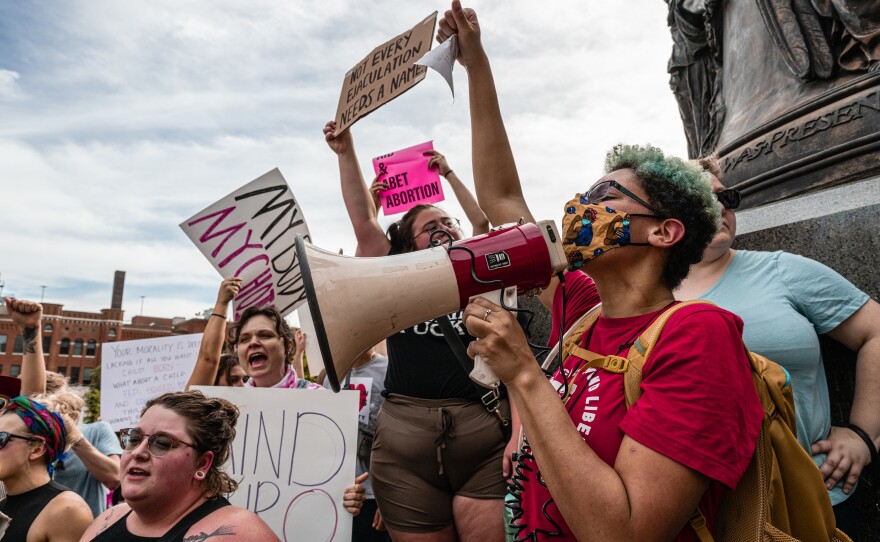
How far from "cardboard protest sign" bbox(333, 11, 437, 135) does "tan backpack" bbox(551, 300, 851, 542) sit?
1.96 m

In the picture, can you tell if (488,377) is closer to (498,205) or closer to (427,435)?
(498,205)

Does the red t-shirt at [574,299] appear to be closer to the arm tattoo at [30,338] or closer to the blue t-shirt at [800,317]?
the blue t-shirt at [800,317]

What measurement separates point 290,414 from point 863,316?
2.71 meters

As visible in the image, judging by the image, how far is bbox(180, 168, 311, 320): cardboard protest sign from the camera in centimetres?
484

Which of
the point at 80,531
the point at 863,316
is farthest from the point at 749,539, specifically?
the point at 80,531

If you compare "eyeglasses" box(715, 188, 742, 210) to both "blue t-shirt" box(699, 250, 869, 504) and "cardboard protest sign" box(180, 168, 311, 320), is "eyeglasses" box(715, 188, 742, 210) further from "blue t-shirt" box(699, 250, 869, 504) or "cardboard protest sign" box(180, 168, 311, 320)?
"cardboard protest sign" box(180, 168, 311, 320)

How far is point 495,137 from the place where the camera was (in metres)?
2.15

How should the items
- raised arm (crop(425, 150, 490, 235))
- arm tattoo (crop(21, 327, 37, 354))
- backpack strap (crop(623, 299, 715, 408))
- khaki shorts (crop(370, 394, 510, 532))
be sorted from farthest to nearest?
arm tattoo (crop(21, 327, 37, 354))
raised arm (crop(425, 150, 490, 235))
khaki shorts (crop(370, 394, 510, 532))
backpack strap (crop(623, 299, 715, 408))

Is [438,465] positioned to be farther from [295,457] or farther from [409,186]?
[409,186]

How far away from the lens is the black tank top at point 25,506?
3215 mm

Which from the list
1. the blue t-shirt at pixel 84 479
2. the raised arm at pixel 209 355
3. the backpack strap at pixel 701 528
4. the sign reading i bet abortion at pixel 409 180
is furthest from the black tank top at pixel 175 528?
the sign reading i bet abortion at pixel 409 180

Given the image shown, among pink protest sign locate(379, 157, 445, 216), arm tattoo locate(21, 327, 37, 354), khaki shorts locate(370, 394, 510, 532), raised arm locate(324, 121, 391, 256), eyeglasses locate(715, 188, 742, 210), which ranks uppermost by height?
pink protest sign locate(379, 157, 445, 216)

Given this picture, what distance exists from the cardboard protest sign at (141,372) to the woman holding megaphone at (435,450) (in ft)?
12.8

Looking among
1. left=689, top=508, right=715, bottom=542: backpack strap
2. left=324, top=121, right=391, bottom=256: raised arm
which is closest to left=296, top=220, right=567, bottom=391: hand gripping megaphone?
left=689, top=508, right=715, bottom=542: backpack strap
